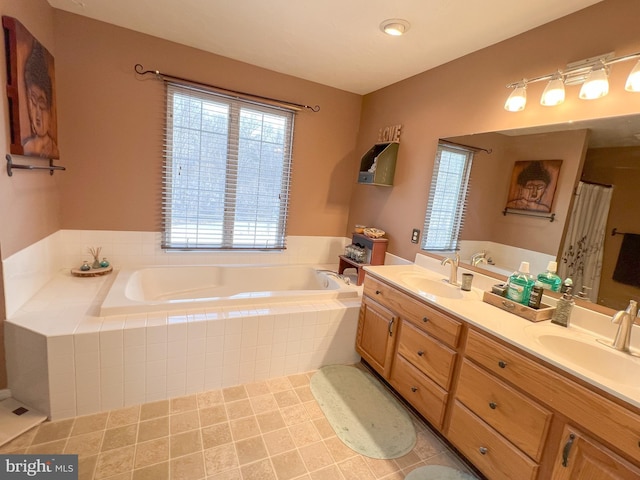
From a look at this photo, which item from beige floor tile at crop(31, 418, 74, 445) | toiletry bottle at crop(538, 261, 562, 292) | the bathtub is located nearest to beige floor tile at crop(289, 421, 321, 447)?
the bathtub

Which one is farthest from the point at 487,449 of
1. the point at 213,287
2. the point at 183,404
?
the point at 213,287

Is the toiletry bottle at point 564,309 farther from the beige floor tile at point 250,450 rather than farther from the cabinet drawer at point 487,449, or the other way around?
the beige floor tile at point 250,450

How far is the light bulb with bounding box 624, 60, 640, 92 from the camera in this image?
1.31 metres

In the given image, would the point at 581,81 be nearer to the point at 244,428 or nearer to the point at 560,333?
the point at 560,333

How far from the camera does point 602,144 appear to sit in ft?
4.99

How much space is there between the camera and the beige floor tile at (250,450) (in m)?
1.56

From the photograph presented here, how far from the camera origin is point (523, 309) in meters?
1.60

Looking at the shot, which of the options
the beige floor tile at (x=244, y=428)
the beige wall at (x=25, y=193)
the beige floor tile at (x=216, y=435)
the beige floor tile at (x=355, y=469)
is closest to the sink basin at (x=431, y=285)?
the beige floor tile at (x=355, y=469)

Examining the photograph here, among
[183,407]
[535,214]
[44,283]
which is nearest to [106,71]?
[44,283]

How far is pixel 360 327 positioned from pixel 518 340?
123cm

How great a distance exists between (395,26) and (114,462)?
2.81 m

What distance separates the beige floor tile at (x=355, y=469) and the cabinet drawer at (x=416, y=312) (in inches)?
30.2

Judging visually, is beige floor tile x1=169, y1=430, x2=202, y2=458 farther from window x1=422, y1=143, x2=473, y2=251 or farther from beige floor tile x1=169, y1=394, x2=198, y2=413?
window x1=422, y1=143, x2=473, y2=251

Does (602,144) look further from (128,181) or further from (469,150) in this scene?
(128,181)
